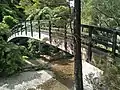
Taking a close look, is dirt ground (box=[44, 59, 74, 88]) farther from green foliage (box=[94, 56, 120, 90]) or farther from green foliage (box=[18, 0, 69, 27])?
green foliage (box=[94, 56, 120, 90])

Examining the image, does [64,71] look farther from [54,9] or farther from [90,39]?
[90,39]

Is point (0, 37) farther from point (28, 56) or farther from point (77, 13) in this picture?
point (77, 13)

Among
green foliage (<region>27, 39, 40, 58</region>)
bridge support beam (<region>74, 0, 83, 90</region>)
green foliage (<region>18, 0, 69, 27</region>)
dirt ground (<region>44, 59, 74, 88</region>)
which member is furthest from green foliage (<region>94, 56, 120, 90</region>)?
green foliage (<region>27, 39, 40, 58</region>)

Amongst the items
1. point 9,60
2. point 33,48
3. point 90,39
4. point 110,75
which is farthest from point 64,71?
point 110,75

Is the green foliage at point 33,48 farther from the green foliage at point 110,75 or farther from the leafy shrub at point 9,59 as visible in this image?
the green foliage at point 110,75

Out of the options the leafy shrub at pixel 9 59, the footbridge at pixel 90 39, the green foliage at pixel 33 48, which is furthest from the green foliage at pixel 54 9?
the green foliage at pixel 33 48

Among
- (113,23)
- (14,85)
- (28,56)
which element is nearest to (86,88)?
(113,23)

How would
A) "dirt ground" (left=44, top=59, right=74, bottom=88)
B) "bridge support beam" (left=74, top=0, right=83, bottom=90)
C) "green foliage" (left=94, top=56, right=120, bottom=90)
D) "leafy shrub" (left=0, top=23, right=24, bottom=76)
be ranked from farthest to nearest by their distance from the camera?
"leafy shrub" (left=0, top=23, right=24, bottom=76) < "dirt ground" (left=44, top=59, right=74, bottom=88) < "bridge support beam" (left=74, top=0, right=83, bottom=90) < "green foliage" (left=94, top=56, right=120, bottom=90)

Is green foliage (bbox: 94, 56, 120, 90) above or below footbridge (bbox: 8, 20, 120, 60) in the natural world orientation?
below

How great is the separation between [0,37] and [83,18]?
6.52 metres

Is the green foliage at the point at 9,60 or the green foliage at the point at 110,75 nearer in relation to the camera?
the green foliage at the point at 110,75

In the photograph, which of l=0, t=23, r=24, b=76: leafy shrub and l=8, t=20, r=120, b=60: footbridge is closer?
l=8, t=20, r=120, b=60: footbridge

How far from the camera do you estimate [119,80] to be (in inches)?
190

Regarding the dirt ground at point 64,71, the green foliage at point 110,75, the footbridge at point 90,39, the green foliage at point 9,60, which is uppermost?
the footbridge at point 90,39
